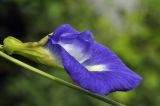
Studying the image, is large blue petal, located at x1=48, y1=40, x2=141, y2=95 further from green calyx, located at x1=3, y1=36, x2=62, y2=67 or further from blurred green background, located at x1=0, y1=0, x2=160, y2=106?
blurred green background, located at x1=0, y1=0, x2=160, y2=106

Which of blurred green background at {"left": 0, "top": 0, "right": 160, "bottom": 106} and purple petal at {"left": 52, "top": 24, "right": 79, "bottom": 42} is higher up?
purple petal at {"left": 52, "top": 24, "right": 79, "bottom": 42}

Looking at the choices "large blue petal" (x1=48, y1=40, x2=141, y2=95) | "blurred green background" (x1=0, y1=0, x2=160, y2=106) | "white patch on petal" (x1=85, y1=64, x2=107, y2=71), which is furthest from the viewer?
"blurred green background" (x1=0, y1=0, x2=160, y2=106)

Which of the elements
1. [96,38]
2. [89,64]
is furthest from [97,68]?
[96,38]

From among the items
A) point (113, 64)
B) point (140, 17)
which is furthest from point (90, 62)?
point (140, 17)

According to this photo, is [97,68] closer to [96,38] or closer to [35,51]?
[35,51]

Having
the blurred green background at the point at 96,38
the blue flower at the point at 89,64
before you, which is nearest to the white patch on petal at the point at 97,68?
the blue flower at the point at 89,64

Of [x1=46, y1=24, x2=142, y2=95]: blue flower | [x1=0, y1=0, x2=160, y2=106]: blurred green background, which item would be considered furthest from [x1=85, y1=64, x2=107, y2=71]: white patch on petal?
[x1=0, y1=0, x2=160, y2=106]: blurred green background
